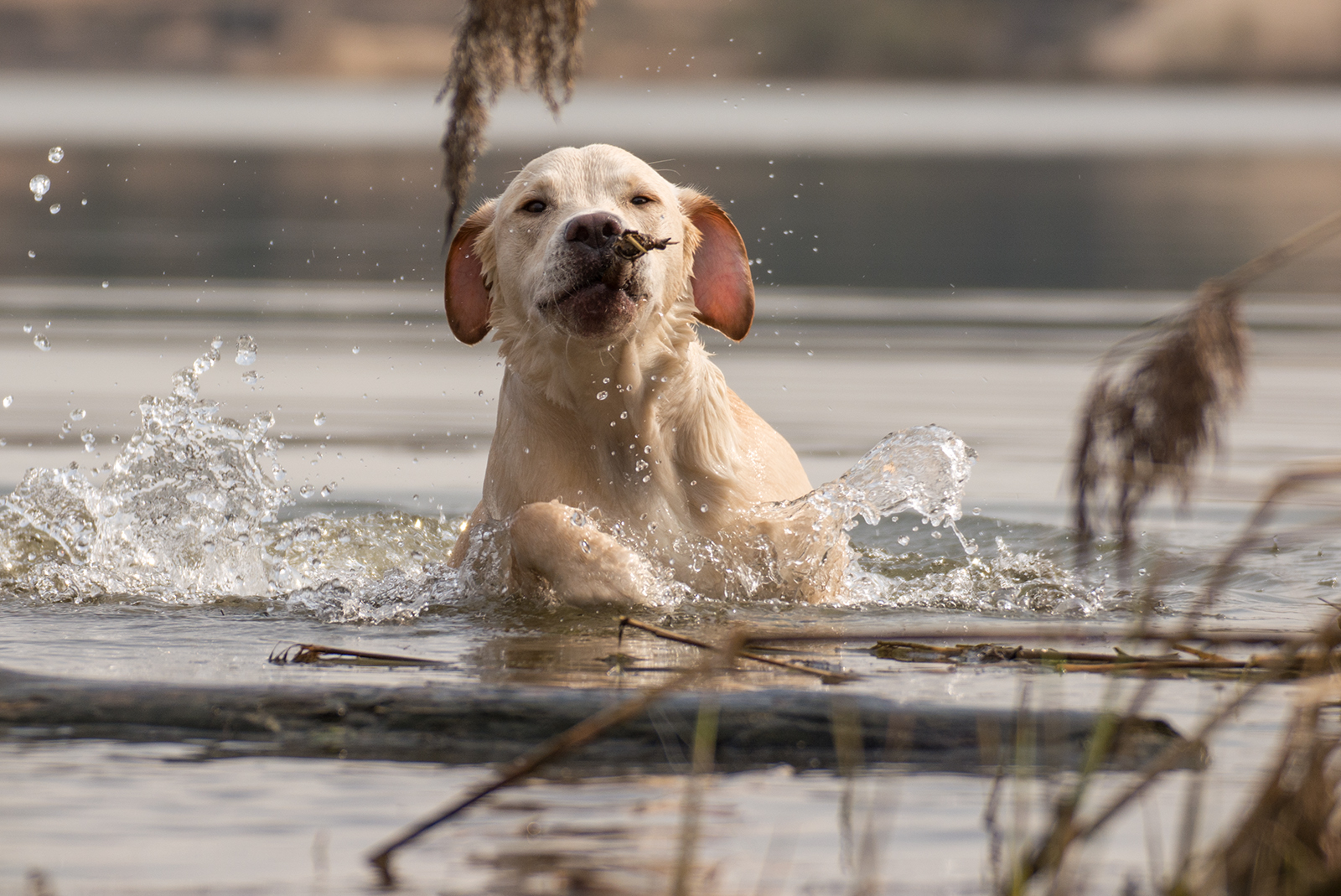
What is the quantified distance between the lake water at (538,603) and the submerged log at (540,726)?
0.11 metres

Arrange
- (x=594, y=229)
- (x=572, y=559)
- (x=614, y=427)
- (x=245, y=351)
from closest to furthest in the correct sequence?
(x=594, y=229)
(x=572, y=559)
(x=614, y=427)
(x=245, y=351)

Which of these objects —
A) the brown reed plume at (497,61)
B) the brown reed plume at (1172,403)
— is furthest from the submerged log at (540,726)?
the brown reed plume at (497,61)

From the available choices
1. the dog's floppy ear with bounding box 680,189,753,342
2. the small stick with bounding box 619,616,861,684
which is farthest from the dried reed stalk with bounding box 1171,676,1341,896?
the dog's floppy ear with bounding box 680,189,753,342

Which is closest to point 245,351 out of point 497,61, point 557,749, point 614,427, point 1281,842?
point 614,427

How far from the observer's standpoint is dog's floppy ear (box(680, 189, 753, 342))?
6.32m

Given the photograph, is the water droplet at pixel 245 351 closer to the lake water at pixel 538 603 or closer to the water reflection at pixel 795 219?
the lake water at pixel 538 603

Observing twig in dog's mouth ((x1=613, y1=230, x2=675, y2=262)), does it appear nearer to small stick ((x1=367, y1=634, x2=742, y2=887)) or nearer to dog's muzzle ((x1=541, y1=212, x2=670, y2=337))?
dog's muzzle ((x1=541, y1=212, x2=670, y2=337))

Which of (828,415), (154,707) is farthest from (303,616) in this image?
(828,415)

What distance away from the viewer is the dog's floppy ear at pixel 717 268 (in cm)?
632

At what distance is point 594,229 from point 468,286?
918mm

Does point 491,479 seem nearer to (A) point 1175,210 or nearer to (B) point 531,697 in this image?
(B) point 531,697

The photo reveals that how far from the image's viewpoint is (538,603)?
5781 mm

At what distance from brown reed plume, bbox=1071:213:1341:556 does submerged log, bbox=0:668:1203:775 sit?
32.2 inches

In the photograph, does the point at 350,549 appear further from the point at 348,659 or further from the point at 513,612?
the point at 348,659
